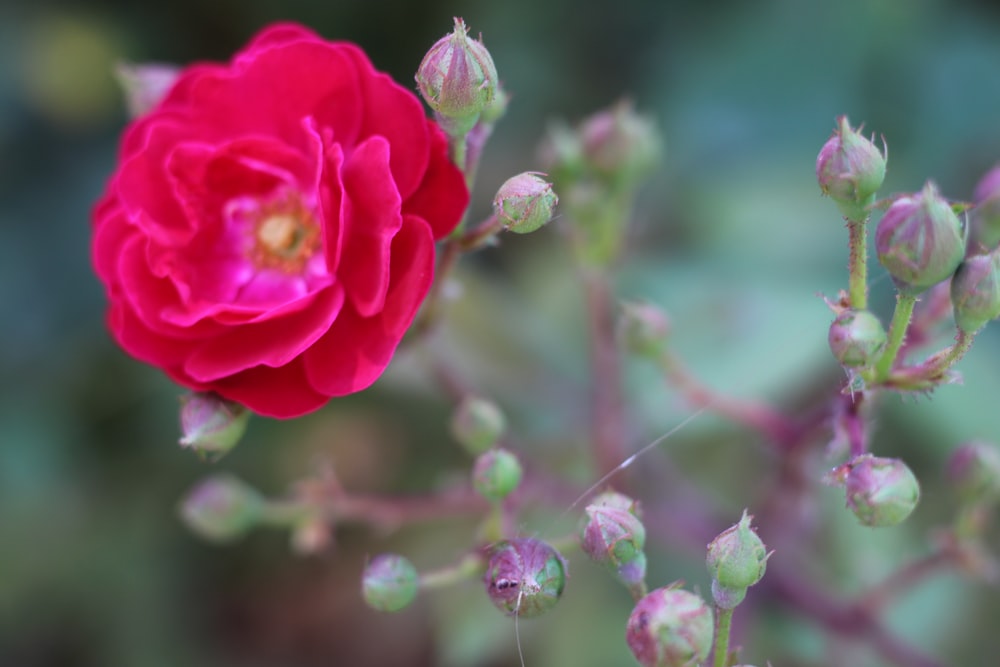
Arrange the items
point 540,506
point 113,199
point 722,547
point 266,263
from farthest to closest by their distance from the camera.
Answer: point 540,506 → point 266,263 → point 113,199 → point 722,547

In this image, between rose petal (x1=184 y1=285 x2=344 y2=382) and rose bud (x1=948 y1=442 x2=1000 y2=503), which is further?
rose bud (x1=948 y1=442 x2=1000 y2=503)

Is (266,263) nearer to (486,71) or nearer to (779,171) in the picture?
(486,71)

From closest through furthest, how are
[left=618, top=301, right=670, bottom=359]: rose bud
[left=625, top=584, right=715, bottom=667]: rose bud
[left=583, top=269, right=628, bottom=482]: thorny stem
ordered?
[left=625, top=584, right=715, bottom=667]: rose bud, [left=618, top=301, right=670, bottom=359]: rose bud, [left=583, top=269, right=628, bottom=482]: thorny stem

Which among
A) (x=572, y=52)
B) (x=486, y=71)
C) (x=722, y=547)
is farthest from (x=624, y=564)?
(x=572, y=52)

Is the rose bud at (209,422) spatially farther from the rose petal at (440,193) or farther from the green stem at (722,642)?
the green stem at (722,642)

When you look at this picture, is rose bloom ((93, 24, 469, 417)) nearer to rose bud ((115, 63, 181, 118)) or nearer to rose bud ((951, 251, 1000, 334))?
rose bud ((115, 63, 181, 118))

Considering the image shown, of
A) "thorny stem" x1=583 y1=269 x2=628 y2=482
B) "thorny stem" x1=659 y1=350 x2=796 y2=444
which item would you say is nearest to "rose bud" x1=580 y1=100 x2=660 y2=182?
"thorny stem" x1=583 y1=269 x2=628 y2=482

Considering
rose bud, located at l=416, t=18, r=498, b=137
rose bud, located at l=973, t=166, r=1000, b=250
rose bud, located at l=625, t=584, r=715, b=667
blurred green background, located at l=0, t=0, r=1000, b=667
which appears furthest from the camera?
blurred green background, located at l=0, t=0, r=1000, b=667

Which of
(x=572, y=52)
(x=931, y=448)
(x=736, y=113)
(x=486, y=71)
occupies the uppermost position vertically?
(x=572, y=52)
